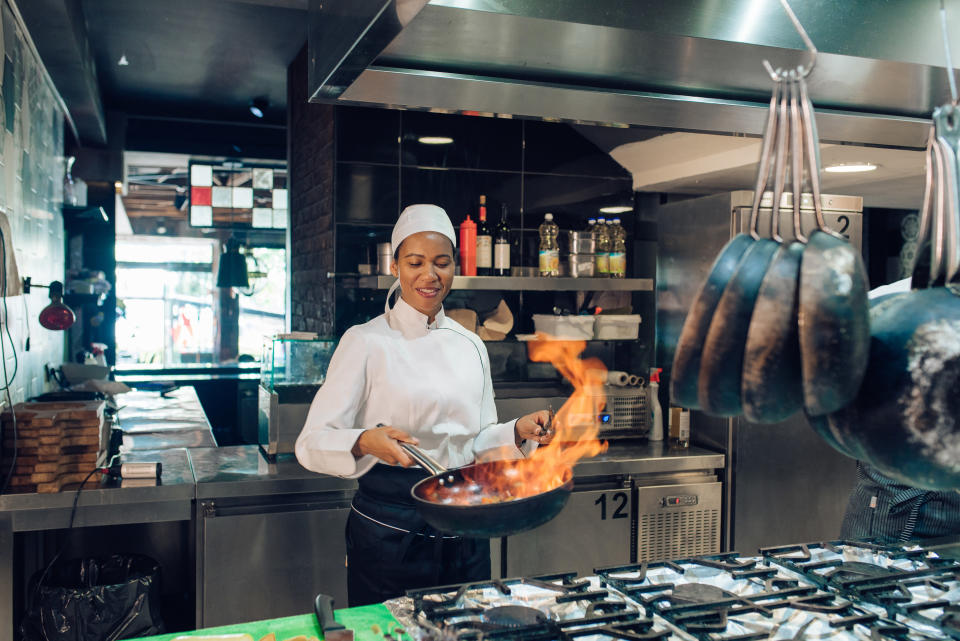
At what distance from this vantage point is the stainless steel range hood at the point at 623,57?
3.60 ft

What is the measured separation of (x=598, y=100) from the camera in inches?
56.6

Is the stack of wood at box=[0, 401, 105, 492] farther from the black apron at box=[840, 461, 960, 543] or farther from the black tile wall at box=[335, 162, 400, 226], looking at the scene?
the black apron at box=[840, 461, 960, 543]

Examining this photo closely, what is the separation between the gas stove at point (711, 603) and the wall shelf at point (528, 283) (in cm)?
231

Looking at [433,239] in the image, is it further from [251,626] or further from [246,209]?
[246,209]

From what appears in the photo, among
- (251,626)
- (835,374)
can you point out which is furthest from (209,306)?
(835,374)

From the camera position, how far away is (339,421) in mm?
2166

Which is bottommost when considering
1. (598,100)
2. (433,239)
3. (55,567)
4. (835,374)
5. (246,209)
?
(55,567)

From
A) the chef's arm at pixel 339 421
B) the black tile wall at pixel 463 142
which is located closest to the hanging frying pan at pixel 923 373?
the chef's arm at pixel 339 421

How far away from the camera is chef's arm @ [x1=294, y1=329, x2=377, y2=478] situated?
2.05 metres

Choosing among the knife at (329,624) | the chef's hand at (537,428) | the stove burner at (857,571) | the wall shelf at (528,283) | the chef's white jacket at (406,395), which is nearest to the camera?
the knife at (329,624)

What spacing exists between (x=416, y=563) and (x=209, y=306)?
693cm

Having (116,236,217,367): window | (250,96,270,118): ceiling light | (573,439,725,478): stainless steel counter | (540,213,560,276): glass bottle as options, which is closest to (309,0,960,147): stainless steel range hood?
(573,439,725,478): stainless steel counter

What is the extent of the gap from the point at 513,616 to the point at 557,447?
2.21 feet

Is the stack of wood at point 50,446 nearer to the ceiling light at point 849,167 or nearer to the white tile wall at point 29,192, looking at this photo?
the white tile wall at point 29,192
